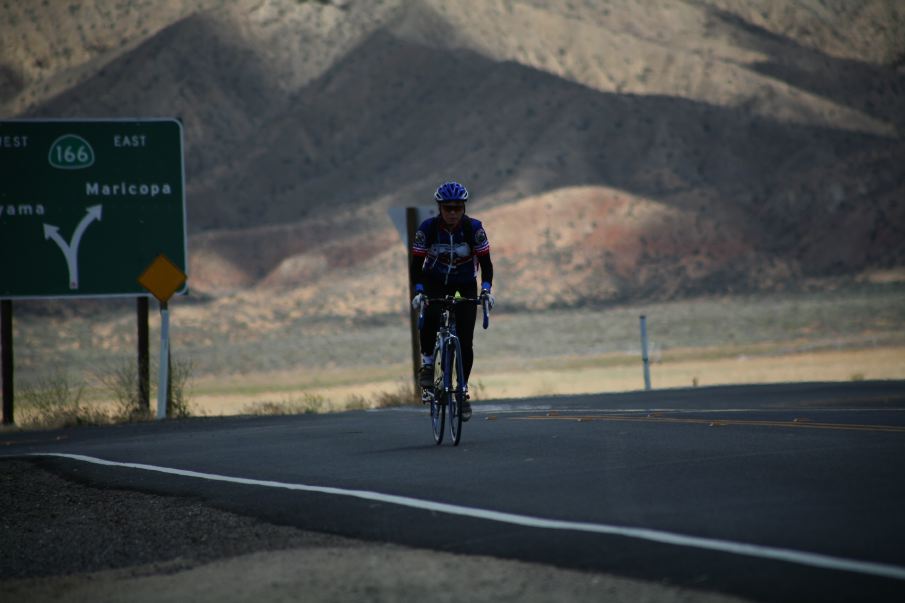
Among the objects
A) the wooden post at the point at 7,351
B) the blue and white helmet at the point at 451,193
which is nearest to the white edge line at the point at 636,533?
the blue and white helmet at the point at 451,193

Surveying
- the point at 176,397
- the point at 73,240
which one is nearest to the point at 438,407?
the point at 176,397

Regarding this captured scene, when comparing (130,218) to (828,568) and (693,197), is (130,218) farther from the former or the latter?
(693,197)

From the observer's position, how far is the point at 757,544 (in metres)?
7.70

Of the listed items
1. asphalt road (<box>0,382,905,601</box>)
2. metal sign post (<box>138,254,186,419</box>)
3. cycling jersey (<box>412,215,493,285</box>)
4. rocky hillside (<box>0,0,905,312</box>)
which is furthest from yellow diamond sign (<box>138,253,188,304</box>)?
rocky hillside (<box>0,0,905,312</box>)

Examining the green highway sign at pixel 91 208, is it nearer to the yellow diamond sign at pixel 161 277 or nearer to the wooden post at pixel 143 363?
the wooden post at pixel 143 363

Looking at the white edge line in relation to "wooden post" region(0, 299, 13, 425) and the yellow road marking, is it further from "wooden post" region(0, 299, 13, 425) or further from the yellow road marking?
"wooden post" region(0, 299, 13, 425)

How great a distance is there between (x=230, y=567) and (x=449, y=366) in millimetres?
5723

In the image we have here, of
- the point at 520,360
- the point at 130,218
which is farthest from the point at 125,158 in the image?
the point at 520,360

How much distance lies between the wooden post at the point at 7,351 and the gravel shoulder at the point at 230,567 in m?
15.9

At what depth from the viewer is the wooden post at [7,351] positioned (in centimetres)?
2650

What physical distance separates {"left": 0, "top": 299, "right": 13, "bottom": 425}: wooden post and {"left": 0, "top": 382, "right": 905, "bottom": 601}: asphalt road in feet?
26.4

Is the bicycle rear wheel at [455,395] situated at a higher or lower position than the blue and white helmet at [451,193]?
lower

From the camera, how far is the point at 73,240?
2595 centimetres

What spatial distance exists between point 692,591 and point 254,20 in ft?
373
